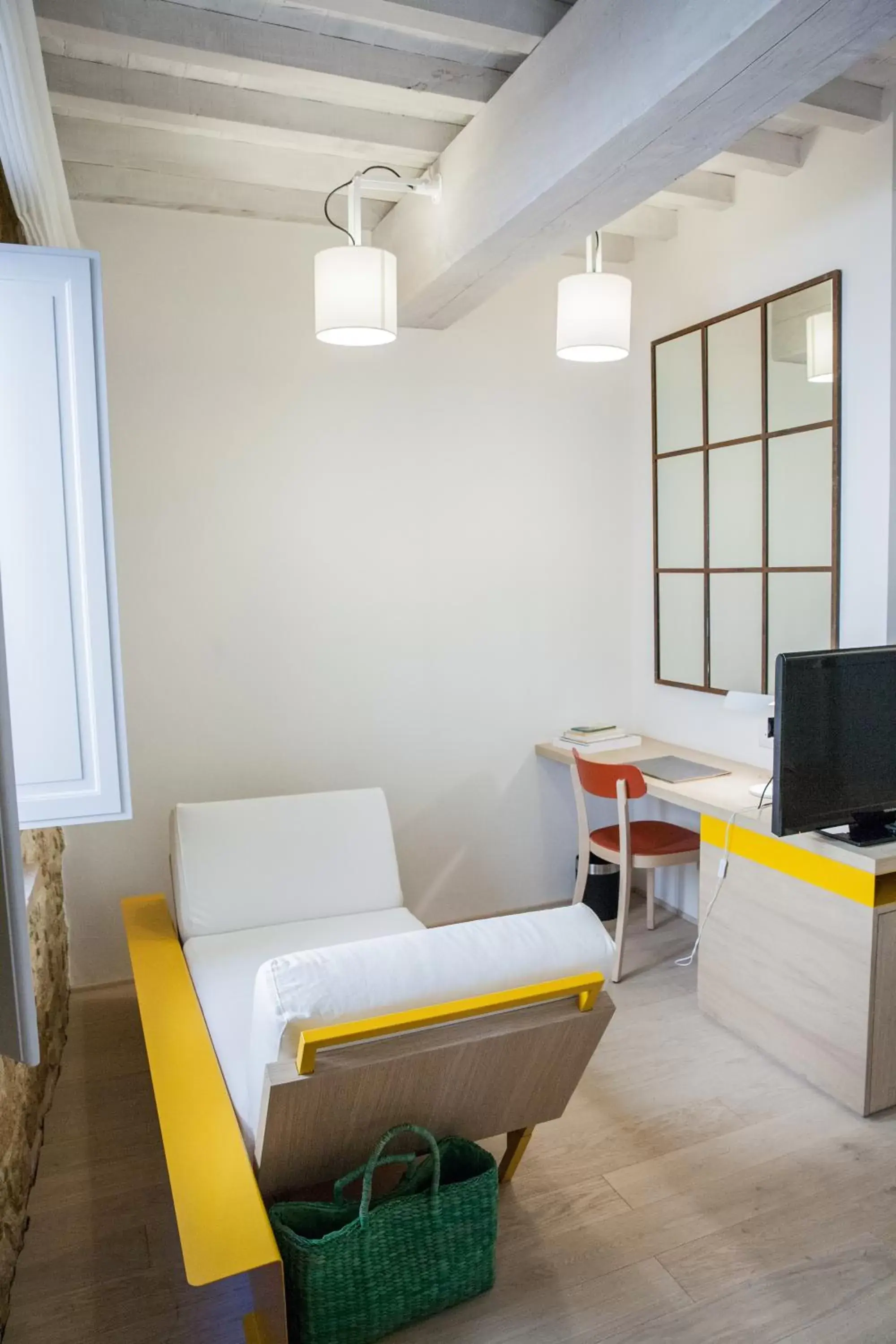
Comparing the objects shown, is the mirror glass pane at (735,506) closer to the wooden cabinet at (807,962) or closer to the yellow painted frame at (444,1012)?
the wooden cabinet at (807,962)

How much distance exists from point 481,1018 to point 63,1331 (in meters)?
1.09

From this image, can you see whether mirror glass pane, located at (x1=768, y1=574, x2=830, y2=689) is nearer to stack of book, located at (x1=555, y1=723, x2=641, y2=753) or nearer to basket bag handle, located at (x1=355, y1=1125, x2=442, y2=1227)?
stack of book, located at (x1=555, y1=723, x2=641, y2=753)

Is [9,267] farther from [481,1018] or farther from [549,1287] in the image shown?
[549,1287]

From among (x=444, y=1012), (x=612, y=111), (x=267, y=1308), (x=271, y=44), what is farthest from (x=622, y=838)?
(x=271, y=44)

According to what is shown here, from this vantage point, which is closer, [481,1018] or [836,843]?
[481,1018]

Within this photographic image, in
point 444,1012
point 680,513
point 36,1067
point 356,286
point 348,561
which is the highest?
point 356,286

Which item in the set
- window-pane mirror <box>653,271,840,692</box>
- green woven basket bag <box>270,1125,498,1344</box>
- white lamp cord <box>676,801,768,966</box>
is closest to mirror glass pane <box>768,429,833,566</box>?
window-pane mirror <box>653,271,840,692</box>

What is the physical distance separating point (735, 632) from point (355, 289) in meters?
1.89

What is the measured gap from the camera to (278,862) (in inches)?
123

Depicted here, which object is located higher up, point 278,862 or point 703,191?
point 703,191

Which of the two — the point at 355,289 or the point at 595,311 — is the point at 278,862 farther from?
the point at 595,311

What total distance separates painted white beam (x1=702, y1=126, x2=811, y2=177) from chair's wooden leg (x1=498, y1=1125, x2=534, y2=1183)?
→ 113 inches

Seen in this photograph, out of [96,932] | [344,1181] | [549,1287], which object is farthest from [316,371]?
[549,1287]

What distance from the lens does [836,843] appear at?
2666mm
